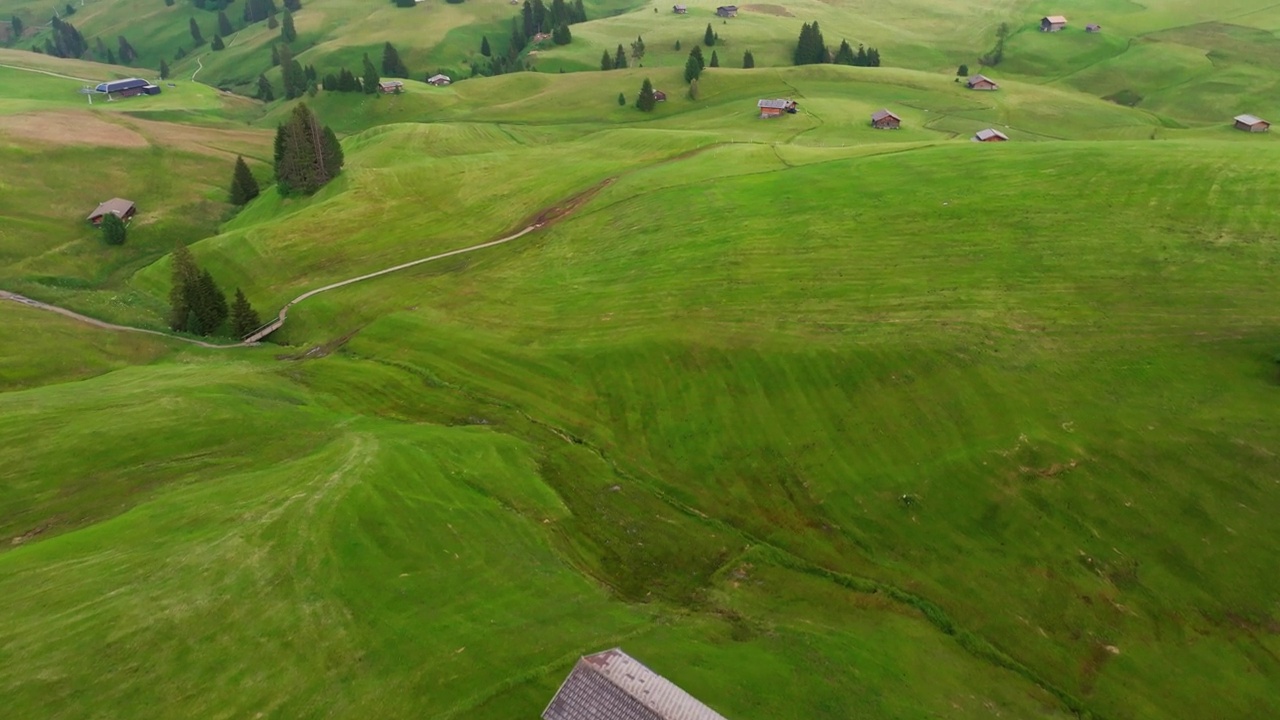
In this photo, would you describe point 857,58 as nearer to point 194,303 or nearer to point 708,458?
point 708,458

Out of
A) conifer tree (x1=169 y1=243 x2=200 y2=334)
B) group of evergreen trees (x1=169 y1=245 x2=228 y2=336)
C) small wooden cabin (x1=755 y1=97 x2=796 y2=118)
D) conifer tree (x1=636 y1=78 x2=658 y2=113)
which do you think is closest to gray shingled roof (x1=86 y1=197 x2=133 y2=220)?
conifer tree (x1=169 y1=243 x2=200 y2=334)

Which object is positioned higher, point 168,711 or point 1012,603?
point 168,711

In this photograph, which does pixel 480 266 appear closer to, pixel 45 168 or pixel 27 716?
pixel 27 716

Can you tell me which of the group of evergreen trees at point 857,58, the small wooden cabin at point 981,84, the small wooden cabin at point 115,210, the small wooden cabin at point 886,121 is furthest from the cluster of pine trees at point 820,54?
the small wooden cabin at point 115,210

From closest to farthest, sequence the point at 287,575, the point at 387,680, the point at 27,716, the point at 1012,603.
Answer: the point at 27,716, the point at 387,680, the point at 287,575, the point at 1012,603

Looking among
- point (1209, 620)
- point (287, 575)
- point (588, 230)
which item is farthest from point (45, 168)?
point (1209, 620)
